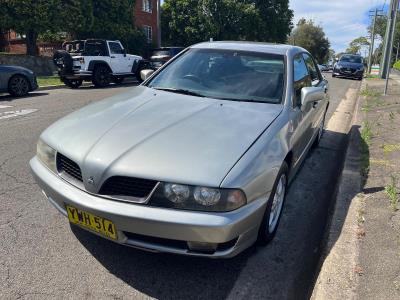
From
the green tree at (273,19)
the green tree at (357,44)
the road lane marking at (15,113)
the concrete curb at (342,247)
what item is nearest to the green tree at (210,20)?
the green tree at (273,19)

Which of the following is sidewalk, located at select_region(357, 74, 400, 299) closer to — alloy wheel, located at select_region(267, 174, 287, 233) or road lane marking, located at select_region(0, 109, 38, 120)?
alloy wheel, located at select_region(267, 174, 287, 233)

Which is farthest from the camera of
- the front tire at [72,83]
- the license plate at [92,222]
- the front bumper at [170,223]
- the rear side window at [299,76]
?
the front tire at [72,83]

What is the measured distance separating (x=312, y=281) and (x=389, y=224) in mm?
998

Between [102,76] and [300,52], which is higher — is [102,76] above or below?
below

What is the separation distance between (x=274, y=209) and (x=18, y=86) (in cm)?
1007

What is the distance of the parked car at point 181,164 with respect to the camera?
7.63 ft

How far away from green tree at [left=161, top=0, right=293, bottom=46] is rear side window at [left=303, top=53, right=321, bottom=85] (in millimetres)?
29908

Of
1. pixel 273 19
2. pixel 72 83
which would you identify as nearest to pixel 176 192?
pixel 72 83

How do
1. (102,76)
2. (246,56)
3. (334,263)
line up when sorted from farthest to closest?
1. (102,76)
2. (246,56)
3. (334,263)

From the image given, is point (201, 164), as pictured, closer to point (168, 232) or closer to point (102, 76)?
point (168, 232)

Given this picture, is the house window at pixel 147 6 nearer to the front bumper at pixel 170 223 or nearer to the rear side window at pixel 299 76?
the rear side window at pixel 299 76

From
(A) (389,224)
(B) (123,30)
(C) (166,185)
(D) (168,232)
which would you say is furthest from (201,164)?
(B) (123,30)

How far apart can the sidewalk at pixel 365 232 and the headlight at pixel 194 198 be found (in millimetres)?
852

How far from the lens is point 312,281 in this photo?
2.75 metres
